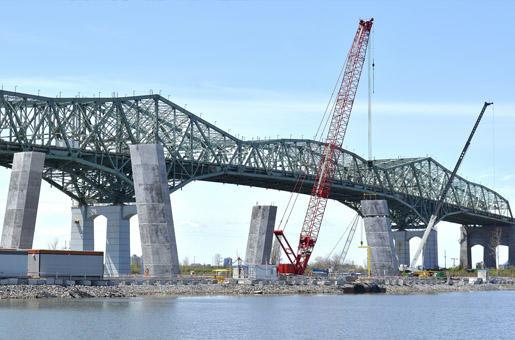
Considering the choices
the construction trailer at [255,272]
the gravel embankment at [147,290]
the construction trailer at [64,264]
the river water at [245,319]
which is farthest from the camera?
the construction trailer at [255,272]

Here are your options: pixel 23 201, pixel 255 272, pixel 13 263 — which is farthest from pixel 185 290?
pixel 255 272

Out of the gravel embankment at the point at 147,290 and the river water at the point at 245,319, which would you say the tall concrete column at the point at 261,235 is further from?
the river water at the point at 245,319

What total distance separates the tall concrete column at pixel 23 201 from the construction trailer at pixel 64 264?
6565 millimetres

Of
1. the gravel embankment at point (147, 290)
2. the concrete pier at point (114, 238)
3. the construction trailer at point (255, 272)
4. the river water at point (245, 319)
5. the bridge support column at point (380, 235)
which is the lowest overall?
the river water at point (245, 319)

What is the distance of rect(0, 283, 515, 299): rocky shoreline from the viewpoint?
97.8m

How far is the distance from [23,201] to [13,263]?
10.7 m

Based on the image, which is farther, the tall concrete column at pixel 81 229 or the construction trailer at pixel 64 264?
the tall concrete column at pixel 81 229

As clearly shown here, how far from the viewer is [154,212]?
12094 cm

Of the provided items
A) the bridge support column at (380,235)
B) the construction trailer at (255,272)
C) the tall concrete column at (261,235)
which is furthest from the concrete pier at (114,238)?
the bridge support column at (380,235)

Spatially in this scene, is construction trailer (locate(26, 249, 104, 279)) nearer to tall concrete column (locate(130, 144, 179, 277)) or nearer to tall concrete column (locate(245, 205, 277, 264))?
→ tall concrete column (locate(130, 144, 179, 277))

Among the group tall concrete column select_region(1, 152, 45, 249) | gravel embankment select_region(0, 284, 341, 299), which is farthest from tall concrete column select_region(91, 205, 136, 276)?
tall concrete column select_region(1, 152, 45, 249)

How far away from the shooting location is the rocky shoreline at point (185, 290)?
321 feet

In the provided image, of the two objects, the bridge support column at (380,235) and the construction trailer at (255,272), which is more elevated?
the bridge support column at (380,235)

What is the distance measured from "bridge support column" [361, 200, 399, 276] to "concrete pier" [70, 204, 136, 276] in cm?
5436
